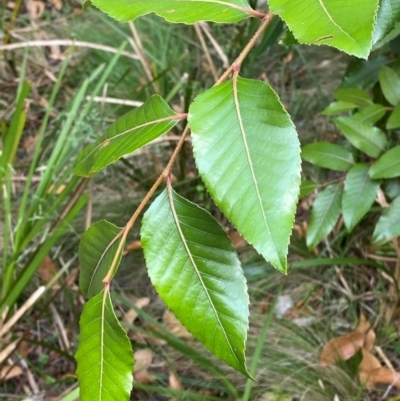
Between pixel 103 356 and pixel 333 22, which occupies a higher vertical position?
pixel 333 22

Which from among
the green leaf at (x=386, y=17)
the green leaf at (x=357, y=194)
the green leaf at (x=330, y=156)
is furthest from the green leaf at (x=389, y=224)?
the green leaf at (x=386, y=17)

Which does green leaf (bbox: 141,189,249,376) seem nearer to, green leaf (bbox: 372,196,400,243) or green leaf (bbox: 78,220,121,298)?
green leaf (bbox: 78,220,121,298)

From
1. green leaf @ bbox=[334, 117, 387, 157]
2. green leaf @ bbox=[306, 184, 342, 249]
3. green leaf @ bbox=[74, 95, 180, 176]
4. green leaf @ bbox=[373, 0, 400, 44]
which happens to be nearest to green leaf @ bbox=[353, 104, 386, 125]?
green leaf @ bbox=[334, 117, 387, 157]

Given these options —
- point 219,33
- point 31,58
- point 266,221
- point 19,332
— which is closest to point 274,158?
point 266,221

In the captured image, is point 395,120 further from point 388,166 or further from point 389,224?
point 389,224

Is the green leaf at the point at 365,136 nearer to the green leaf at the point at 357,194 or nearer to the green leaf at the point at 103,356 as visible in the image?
the green leaf at the point at 357,194

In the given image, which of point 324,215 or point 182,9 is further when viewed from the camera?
point 324,215

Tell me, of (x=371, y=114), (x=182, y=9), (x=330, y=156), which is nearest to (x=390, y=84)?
(x=371, y=114)
